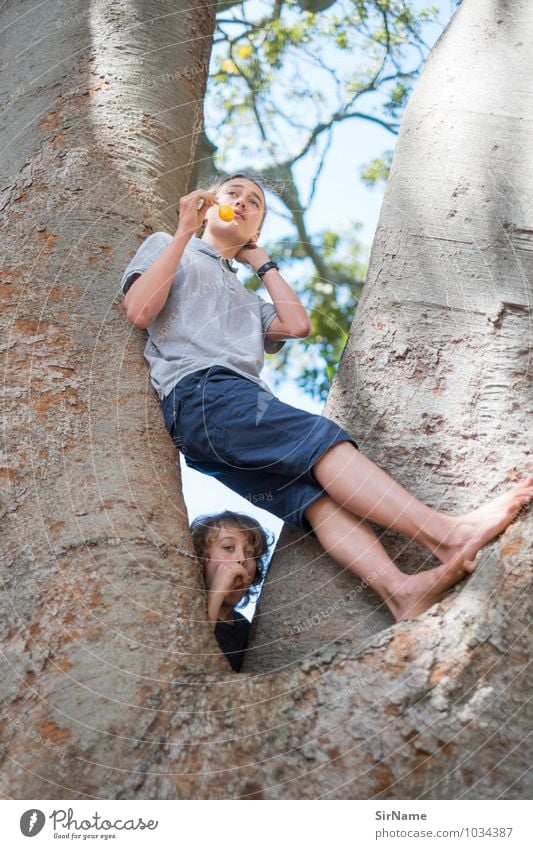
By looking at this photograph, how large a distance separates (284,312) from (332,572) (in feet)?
2.99

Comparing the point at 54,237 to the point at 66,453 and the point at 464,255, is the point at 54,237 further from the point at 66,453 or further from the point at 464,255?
the point at 464,255

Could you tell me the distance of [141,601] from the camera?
5.68 ft

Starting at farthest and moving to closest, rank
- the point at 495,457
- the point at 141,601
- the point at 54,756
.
A: the point at 495,457 → the point at 141,601 → the point at 54,756

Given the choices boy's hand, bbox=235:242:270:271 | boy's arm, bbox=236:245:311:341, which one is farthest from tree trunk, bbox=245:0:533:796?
boy's hand, bbox=235:242:270:271

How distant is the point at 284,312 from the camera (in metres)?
2.53

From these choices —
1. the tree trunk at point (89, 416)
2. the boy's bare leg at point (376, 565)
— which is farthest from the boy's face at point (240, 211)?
the boy's bare leg at point (376, 565)

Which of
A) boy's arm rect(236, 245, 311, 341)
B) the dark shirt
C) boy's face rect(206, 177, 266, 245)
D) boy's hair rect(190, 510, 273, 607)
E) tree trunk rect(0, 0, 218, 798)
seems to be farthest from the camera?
boy's face rect(206, 177, 266, 245)

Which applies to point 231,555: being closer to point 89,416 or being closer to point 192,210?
point 89,416

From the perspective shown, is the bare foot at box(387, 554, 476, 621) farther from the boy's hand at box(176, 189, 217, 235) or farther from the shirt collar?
the shirt collar

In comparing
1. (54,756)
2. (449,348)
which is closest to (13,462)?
(54,756)

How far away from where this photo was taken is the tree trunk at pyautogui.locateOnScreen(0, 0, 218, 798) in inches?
61.9

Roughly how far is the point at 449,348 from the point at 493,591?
26.8 inches

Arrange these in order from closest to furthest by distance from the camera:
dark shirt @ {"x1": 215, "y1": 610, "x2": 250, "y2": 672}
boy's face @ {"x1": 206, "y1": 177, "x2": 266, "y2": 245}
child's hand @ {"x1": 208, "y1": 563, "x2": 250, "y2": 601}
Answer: dark shirt @ {"x1": 215, "y1": 610, "x2": 250, "y2": 672}
child's hand @ {"x1": 208, "y1": 563, "x2": 250, "y2": 601}
boy's face @ {"x1": 206, "y1": 177, "x2": 266, "y2": 245}

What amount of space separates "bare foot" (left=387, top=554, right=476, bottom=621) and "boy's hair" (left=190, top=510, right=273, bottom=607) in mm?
509
